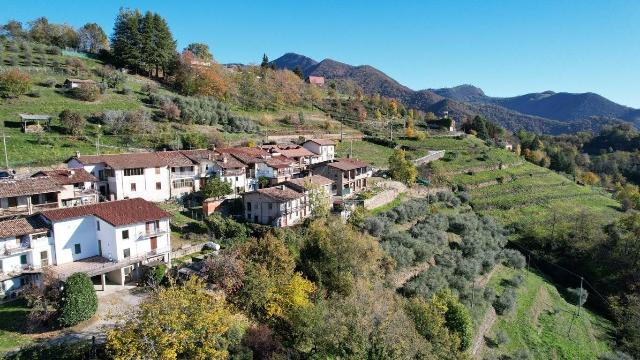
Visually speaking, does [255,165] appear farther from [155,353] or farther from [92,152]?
[155,353]

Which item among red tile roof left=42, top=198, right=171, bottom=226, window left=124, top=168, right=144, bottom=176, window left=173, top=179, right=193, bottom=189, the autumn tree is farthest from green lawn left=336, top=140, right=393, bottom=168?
the autumn tree

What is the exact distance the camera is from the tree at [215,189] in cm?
4681

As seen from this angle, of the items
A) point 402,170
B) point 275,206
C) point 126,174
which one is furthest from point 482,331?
point 126,174

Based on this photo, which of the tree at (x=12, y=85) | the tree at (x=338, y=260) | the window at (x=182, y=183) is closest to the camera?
the tree at (x=338, y=260)

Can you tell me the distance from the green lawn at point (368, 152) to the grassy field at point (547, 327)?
33.6m

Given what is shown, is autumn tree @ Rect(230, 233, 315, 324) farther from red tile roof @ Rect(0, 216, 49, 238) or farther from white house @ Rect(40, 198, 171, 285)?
red tile roof @ Rect(0, 216, 49, 238)

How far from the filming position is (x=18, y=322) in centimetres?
2569

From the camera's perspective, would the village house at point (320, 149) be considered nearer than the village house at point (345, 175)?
No

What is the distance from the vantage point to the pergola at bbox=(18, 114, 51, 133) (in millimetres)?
56438

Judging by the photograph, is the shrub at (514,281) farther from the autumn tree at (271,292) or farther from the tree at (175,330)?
the tree at (175,330)

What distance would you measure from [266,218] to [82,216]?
17.9m

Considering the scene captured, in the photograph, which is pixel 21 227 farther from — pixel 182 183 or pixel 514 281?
pixel 514 281

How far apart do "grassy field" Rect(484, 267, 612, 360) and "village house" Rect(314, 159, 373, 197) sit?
22.1 metres

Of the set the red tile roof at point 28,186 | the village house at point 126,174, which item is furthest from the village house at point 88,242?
the village house at point 126,174
